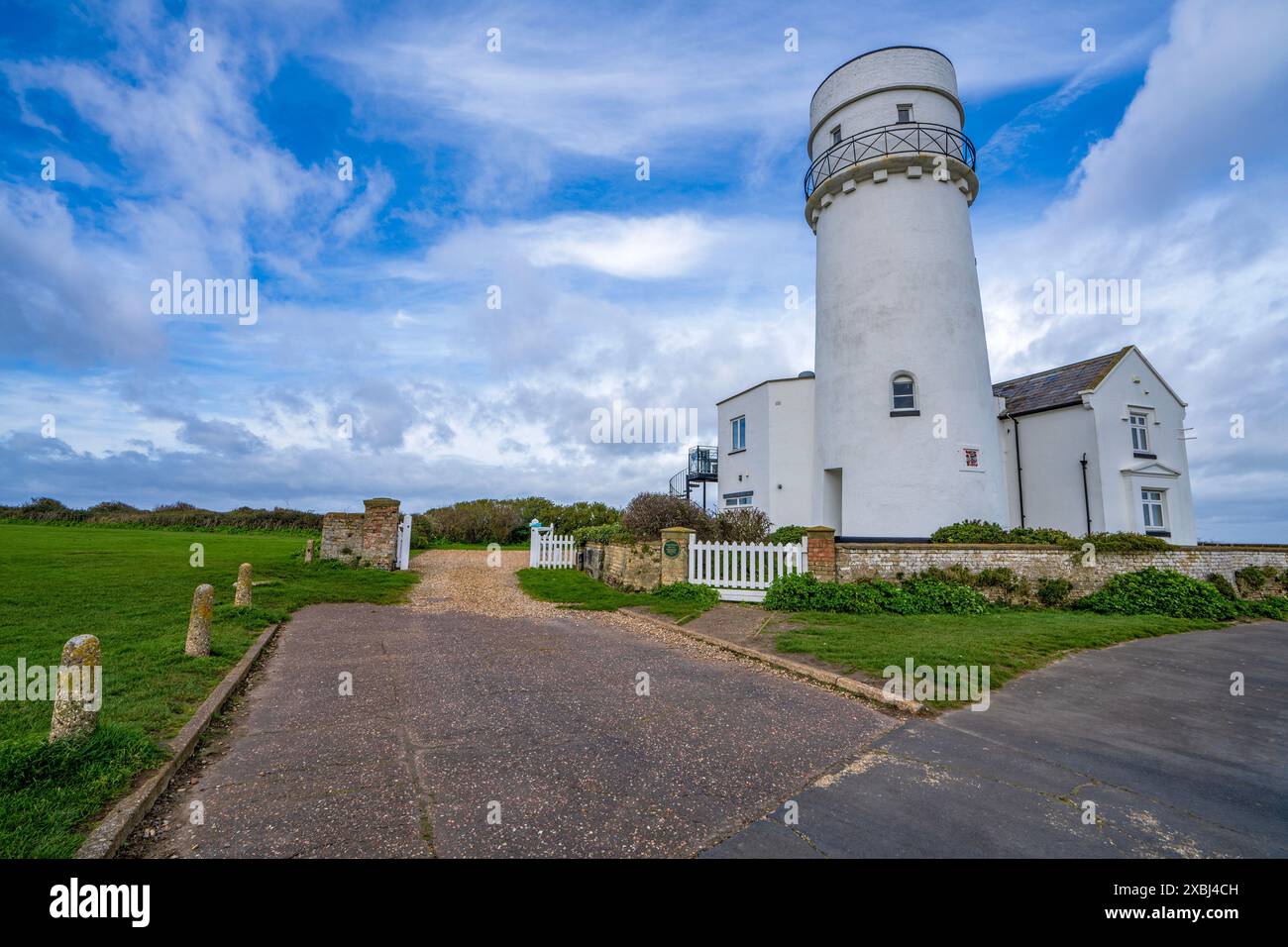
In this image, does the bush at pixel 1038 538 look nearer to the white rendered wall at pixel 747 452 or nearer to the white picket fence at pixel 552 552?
the white rendered wall at pixel 747 452

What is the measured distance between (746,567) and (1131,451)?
47.5ft

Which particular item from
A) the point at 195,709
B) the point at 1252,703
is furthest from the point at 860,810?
the point at 1252,703

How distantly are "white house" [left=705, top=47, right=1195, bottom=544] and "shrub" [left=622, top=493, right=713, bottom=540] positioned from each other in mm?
3886

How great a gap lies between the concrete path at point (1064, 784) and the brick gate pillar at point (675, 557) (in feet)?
23.7

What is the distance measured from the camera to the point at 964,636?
29.0 ft

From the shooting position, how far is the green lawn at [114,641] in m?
3.31

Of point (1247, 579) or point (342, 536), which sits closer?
point (1247, 579)

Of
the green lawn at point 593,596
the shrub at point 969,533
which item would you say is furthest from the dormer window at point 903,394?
the green lawn at point 593,596

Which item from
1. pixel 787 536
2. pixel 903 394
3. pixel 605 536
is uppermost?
pixel 903 394

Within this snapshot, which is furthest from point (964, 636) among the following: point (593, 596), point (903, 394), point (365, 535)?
point (365, 535)

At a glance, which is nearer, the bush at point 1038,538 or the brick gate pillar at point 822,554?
the brick gate pillar at point 822,554

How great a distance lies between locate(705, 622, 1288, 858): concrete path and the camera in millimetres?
3143

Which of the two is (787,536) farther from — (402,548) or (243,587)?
(243,587)

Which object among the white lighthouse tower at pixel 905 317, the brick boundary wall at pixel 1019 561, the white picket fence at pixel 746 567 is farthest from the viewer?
the white lighthouse tower at pixel 905 317
